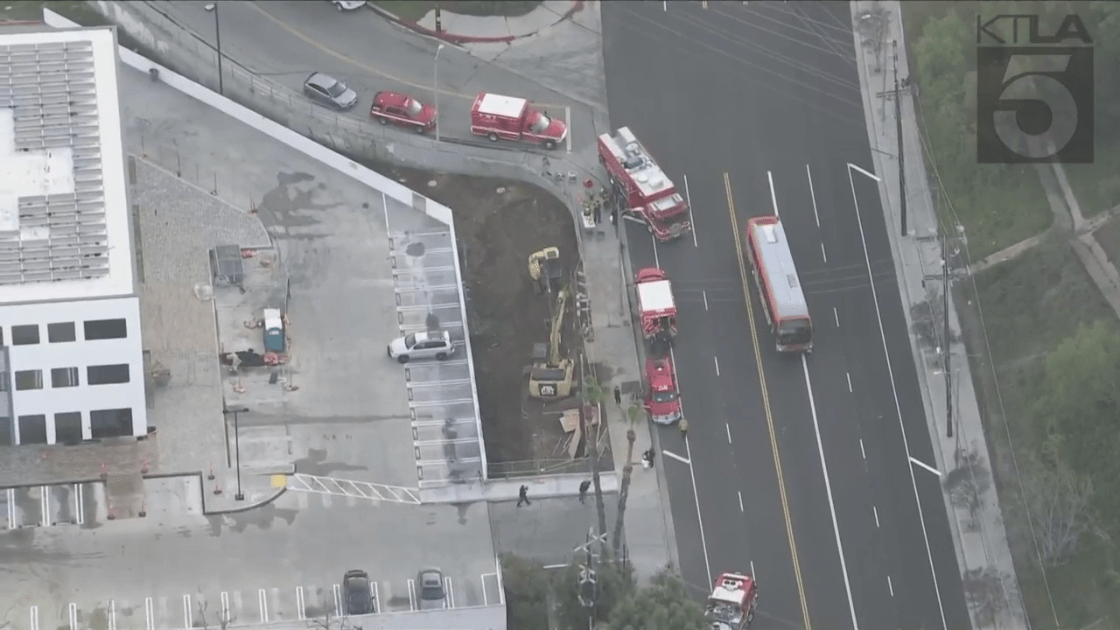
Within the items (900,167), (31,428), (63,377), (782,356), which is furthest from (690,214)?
(31,428)

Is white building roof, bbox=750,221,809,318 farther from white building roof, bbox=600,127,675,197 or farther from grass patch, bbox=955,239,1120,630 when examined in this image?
grass patch, bbox=955,239,1120,630

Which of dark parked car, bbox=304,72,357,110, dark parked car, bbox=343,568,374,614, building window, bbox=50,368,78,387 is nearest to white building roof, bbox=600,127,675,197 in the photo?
dark parked car, bbox=304,72,357,110

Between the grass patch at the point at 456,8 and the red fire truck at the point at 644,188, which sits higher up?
the grass patch at the point at 456,8

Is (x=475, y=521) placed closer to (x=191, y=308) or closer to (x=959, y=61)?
(x=191, y=308)

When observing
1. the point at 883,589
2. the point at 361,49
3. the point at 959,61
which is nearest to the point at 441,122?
the point at 361,49

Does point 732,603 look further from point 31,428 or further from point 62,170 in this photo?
point 62,170

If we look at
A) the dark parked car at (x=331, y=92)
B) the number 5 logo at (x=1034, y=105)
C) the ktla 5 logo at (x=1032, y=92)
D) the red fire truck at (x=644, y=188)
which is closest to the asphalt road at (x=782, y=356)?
the red fire truck at (x=644, y=188)

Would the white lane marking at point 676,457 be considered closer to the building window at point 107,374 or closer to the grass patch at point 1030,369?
the grass patch at point 1030,369
